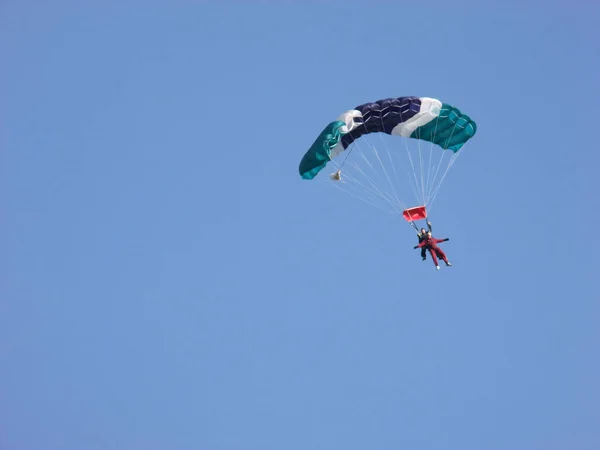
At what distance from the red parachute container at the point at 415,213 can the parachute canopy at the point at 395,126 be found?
1839 mm

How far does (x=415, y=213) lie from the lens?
28.8 m

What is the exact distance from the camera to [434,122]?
29.0 m

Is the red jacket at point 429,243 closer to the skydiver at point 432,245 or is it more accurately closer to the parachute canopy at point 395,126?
the skydiver at point 432,245

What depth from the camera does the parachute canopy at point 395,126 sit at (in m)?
28.2

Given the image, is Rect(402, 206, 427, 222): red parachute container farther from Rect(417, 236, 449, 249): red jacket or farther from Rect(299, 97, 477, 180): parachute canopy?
Rect(299, 97, 477, 180): parachute canopy

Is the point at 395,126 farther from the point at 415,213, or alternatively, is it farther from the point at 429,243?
the point at 429,243

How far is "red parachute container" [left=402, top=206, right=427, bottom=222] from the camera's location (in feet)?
94.3

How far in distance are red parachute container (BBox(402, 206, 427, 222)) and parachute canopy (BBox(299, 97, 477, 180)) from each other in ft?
6.03

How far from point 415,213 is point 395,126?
2.22 m

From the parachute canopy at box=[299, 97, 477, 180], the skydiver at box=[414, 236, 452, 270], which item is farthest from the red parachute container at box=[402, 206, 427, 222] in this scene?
the parachute canopy at box=[299, 97, 477, 180]

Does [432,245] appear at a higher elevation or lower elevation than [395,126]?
lower

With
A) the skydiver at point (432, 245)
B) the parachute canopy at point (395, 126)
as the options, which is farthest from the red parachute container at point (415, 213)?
the parachute canopy at point (395, 126)

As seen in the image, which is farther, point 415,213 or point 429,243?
point 415,213

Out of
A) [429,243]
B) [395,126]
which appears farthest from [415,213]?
[395,126]
